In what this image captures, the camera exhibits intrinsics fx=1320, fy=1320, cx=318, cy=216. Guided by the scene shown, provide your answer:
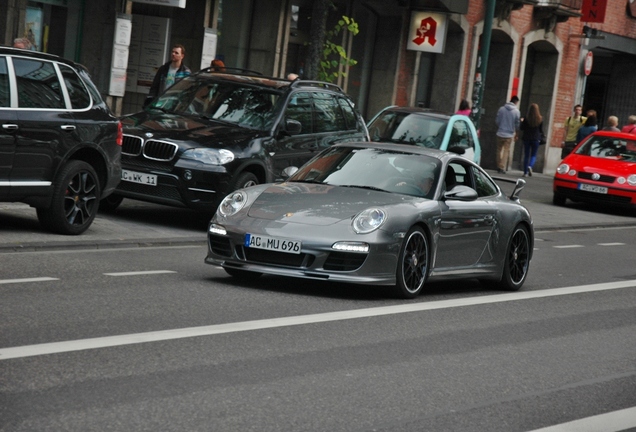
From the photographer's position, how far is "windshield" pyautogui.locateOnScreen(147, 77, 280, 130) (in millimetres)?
16219

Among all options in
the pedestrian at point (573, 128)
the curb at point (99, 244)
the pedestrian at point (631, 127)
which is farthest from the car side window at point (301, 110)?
the pedestrian at point (573, 128)

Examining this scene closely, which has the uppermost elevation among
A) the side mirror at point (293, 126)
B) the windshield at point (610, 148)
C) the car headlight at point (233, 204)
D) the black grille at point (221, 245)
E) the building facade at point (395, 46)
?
the building facade at point (395, 46)

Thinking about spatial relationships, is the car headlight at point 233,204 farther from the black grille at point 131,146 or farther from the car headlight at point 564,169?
the car headlight at point 564,169

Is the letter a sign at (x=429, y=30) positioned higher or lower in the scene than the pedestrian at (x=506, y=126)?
higher

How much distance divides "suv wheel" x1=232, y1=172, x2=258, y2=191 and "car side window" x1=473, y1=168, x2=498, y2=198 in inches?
137

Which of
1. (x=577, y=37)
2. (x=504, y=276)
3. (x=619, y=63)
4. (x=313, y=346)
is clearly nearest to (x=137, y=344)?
(x=313, y=346)

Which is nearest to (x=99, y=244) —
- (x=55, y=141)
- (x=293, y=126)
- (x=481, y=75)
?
(x=55, y=141)

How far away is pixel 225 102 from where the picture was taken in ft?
53.8

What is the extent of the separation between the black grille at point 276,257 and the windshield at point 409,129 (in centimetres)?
1208

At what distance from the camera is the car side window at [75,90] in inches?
523

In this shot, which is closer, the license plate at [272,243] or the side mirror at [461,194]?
the license plate at [272,243]

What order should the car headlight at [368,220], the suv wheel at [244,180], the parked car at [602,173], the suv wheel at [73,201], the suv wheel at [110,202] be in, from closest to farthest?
the car headlight at [368,220] < the suv wheel at [73,201] < the suv wheel at [244,180] < the suv wheel at [110,202] < the parked car at [602,173]

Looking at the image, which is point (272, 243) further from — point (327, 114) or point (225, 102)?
point (327, 114)

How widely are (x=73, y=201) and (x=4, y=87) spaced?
4.57 feet
